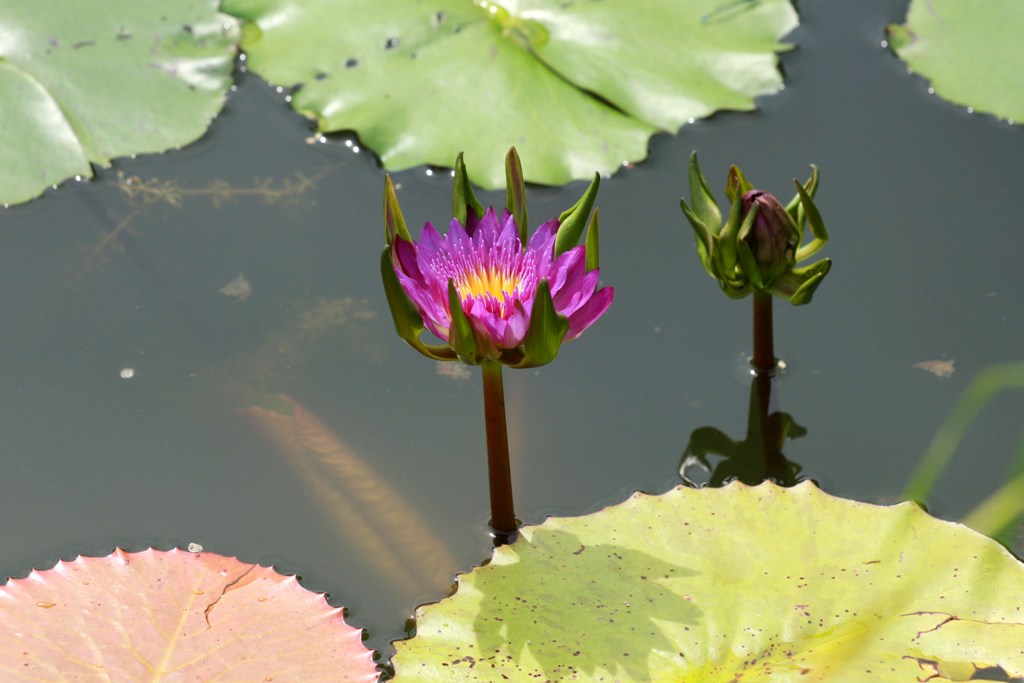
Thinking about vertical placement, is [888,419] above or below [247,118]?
below

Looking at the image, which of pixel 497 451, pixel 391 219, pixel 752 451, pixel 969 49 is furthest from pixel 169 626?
pixel 969 49

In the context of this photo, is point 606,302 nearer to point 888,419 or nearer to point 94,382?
point 888,419

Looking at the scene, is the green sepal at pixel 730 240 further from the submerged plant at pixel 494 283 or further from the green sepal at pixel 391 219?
the green sepal at pixel 391 219

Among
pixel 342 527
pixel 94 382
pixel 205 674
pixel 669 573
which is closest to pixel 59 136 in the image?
pixel 94 382

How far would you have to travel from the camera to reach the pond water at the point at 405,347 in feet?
7.52

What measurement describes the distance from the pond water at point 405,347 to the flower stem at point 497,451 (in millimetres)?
89

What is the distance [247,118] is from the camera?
10.5 ft

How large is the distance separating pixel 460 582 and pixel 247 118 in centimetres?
178

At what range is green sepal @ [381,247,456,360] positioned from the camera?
1.84 metres

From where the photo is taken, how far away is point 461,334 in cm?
183

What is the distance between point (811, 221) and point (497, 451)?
2.52 ft

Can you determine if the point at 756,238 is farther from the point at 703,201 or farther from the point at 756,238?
the point at 703,201

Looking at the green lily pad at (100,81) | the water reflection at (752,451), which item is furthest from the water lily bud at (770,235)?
the green lily pad at (100,81)

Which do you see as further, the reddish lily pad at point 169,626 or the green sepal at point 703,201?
the green sepal at point 703,201
